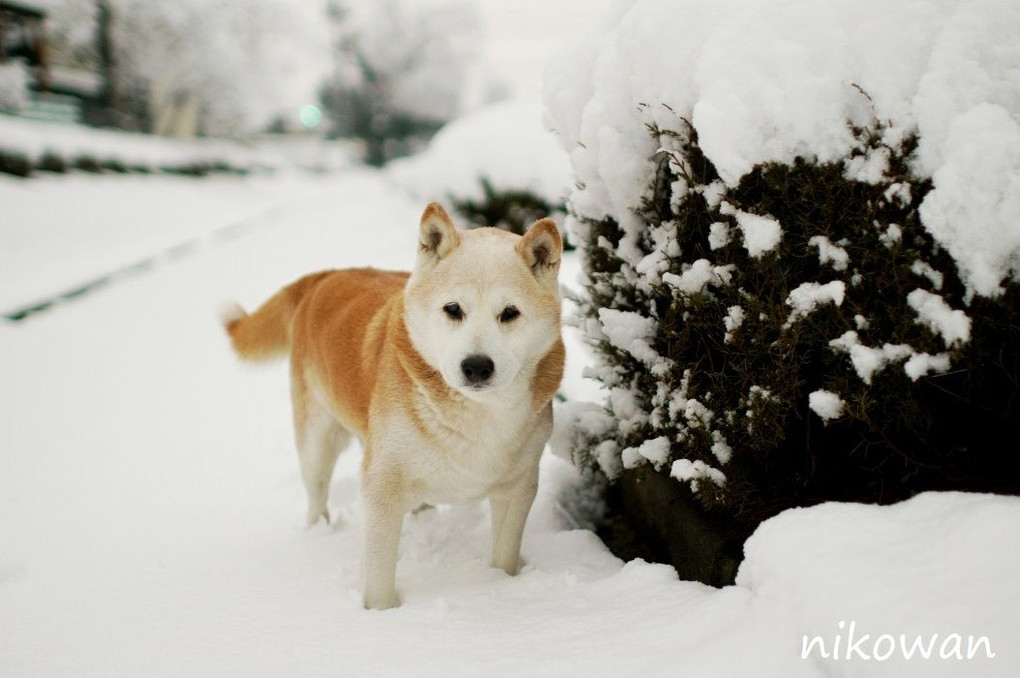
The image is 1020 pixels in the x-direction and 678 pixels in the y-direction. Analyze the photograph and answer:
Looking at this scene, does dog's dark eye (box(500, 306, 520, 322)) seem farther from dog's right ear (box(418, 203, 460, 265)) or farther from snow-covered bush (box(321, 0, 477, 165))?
snow-covered bush (box(321, 0, 477, 165))

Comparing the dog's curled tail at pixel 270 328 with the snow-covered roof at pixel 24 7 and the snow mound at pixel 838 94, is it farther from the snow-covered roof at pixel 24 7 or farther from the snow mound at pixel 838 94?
the snow-covered roof at pixel 24 7

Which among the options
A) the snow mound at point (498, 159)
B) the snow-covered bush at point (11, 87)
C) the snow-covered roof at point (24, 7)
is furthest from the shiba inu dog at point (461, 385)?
the snow-covered roof at point (24, 7)

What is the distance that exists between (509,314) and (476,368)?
317mm

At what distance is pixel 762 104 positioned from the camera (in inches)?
74.7

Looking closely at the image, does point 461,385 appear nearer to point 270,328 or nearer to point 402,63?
point 270,328

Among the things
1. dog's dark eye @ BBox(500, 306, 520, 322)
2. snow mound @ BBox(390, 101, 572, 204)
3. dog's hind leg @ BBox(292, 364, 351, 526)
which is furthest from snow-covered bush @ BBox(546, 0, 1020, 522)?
snow mound @ BBox(390, 101, 572, 204)

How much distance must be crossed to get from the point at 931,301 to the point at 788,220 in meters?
0.44

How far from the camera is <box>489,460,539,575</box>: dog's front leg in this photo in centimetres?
260

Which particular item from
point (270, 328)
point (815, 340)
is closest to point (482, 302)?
point (815, 340)

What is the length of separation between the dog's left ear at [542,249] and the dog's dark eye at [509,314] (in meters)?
0.20

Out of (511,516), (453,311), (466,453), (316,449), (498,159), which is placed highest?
(498,159)

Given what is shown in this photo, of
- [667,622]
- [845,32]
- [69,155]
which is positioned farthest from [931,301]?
[69,155]

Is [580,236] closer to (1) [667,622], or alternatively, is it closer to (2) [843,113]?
(2) [843,113]

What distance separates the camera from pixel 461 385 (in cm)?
222
